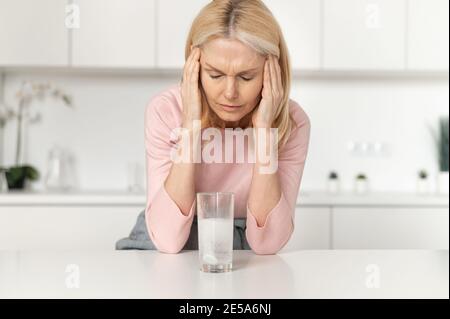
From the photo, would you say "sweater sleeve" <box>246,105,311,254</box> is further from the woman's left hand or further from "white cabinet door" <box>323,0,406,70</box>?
"white cabinet door" <box>323,0,406,70</box>

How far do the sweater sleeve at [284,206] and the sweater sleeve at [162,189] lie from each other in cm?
14

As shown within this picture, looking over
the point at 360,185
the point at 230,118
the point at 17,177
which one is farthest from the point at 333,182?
the point at 230,118

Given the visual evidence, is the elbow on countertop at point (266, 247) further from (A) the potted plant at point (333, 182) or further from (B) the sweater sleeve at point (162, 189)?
(A) the potted plant at point (333, 182)

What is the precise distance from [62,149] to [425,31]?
1.84 m

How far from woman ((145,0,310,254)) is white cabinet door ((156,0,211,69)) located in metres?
1.46

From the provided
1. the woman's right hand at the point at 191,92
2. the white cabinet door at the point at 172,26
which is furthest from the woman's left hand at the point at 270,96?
the white cabinet door at the point at 172,26

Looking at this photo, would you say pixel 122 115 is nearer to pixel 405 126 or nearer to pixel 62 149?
pixel 62 149

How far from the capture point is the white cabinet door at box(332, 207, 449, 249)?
2.72 m

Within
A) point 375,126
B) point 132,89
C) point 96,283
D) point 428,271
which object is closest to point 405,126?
point 375,126

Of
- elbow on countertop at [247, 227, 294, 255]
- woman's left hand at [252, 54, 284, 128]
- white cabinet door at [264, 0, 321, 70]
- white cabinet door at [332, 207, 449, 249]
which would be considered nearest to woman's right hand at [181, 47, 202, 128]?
woman's left hand at [252, 54, 284, 128]

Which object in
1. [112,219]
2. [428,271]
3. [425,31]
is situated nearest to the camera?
[428,271]

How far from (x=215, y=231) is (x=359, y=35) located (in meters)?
2.09

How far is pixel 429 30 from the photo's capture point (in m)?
2.89
